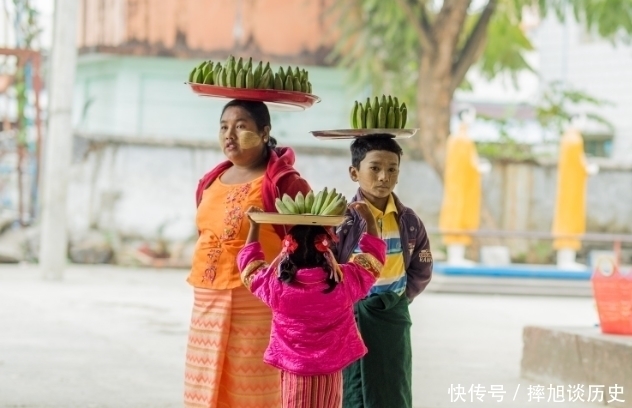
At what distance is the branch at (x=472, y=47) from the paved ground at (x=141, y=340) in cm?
428

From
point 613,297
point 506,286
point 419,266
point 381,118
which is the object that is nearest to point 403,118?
point 381,118

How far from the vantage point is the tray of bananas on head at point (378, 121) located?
4359mm

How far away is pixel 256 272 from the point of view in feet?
13.1

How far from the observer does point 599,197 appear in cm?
1881

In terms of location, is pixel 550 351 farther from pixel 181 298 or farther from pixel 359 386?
pixel 181 298

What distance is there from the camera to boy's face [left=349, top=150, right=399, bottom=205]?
4379 millimetres

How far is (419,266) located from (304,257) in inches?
30.8

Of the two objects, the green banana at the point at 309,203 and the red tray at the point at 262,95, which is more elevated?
the red tray at the point at 262,95

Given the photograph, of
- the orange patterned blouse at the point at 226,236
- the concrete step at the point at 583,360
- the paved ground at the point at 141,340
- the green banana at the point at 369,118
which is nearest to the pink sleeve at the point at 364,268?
the orange patterned blouse at the point at 226,236

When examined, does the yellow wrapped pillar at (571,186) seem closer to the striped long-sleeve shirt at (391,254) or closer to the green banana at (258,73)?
the striped long-sleeve shirt at (391,254)

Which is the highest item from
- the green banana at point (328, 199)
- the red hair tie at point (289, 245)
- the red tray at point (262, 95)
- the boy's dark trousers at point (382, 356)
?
the red tray at point (262, 95)

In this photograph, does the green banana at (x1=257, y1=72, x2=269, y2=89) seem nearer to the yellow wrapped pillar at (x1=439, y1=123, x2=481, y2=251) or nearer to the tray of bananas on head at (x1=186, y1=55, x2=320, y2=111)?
the tray of bananas on head at (x1=186, y1=55, x2=320, y2=111)

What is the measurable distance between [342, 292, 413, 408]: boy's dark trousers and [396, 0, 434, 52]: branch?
492 inches

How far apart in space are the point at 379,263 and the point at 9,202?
18741 mm
